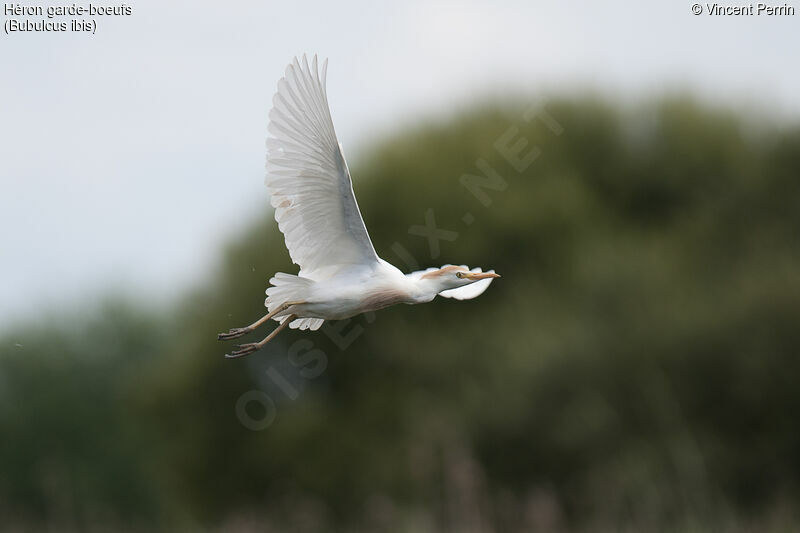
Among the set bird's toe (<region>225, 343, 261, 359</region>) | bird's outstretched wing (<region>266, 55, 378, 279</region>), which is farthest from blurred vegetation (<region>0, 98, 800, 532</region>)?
bird's outstretched wing (<region>266, 55, 378, 279</region>)

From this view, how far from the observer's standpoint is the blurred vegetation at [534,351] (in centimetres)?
2009

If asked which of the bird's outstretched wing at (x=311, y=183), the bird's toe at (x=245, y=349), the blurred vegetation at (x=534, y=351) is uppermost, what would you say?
the bird's outstretched wing at (x=311, y=183)

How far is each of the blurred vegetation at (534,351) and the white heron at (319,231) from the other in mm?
10234

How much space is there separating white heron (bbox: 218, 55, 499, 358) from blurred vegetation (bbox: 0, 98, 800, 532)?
33.6 feet

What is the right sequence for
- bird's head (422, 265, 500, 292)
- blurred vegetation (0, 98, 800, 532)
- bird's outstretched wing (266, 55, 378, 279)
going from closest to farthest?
bird's outstretched wing (266, 55, 378, 279) → bird's head (422, 265, 500, 292) → blurred vegetation (0, 98, 800, 532)

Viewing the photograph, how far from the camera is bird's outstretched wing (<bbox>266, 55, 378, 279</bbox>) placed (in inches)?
182

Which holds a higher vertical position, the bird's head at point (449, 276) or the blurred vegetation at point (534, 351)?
the bird's head at point (449, 276)

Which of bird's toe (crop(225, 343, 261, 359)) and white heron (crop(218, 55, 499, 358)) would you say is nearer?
white heron (crop(218, 55, 499, 358))

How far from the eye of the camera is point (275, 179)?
4.80 metres

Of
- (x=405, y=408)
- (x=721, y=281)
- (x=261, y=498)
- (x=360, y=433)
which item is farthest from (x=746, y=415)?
(x=261, y=498)

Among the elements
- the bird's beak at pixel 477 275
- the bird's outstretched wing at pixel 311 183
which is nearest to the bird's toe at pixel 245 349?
the bird's outstretched wing at pixel 311 183

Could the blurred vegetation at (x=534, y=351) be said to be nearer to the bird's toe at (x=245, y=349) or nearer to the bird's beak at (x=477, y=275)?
the bird's toe at (x=245, y=349)

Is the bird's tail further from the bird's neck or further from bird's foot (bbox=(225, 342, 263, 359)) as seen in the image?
the bird's neck

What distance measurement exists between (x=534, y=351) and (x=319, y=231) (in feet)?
55.4
